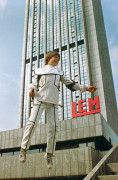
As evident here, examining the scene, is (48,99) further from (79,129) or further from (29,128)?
(79,129)

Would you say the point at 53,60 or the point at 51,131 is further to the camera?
the point at 53,60

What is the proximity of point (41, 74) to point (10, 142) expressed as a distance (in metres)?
28.6

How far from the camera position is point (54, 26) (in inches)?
3019

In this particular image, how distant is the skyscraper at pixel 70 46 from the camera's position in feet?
203

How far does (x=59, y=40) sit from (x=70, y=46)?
18.0 feet

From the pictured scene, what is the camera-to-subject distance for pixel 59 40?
240 ft

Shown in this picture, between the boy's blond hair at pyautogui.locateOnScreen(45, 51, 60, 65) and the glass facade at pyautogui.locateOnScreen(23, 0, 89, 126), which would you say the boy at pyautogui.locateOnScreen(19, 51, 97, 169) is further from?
the glass facade at pyautogui.locateOnScreen(23, 0, 89, 126)

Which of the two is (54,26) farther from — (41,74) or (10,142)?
(41,74)

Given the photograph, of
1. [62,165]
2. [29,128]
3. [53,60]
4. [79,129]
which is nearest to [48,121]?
[29,128]

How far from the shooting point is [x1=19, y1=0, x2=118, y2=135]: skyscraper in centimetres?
6191

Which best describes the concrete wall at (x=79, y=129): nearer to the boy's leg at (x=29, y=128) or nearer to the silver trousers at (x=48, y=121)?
the silver trousers at (x=48, y=121)

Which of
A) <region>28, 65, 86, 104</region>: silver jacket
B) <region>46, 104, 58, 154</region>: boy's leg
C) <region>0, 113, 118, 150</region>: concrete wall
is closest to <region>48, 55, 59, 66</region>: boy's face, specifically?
<region>28, 65, 86, 104</region>: silver jacket

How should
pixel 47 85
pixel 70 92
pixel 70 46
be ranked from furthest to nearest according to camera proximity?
pixel 70 46 → pixel 70 92 → pixel 47 85

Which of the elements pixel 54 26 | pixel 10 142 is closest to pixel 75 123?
pixel 10 142
